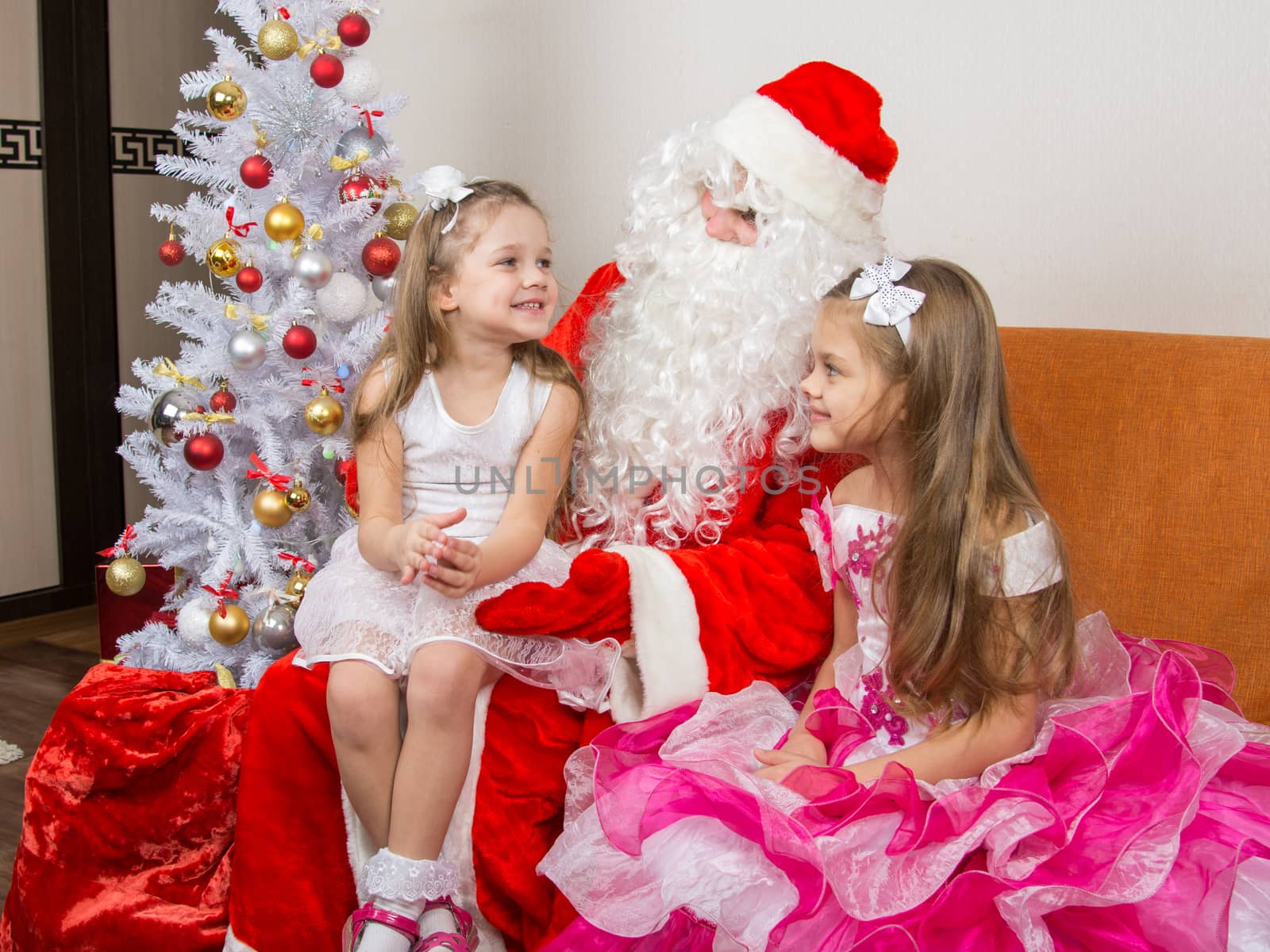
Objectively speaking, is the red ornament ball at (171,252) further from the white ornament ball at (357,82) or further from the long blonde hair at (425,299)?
the long blonde hair at (425,299)

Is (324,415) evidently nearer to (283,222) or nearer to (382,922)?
(283,222)

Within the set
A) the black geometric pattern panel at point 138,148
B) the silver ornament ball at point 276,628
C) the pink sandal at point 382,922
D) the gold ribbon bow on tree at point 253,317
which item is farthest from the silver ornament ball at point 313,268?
the black geometric pattern panel at point 138,148

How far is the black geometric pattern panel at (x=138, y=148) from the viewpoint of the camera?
3719 millimetres

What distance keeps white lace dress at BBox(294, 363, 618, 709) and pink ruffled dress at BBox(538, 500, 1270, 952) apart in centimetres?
16

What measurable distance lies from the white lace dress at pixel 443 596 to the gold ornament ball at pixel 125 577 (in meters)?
0.72

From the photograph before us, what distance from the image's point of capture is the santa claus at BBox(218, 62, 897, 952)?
1.62 m

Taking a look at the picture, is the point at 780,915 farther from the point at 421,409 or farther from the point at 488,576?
the point at 421,409

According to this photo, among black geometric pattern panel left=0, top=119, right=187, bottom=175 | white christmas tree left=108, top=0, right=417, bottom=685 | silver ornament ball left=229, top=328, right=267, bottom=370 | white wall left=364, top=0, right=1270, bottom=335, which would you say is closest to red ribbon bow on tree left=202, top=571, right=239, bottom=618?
white christmas tree left=108, top=0, right=417, bottom=685

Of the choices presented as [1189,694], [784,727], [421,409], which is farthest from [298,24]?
[1189,694]

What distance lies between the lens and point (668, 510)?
1929 mm

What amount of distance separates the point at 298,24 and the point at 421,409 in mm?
1001

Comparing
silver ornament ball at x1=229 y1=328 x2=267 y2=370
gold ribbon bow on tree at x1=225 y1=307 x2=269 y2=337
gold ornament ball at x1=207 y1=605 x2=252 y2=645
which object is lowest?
gold ornament ball at x1=207 y1=605 x2=252 y2=645

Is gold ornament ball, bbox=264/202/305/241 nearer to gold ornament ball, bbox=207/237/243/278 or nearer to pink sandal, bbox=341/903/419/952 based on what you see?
gold ornament ball, bbox=207/237/243/278

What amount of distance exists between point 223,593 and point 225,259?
683 mm
